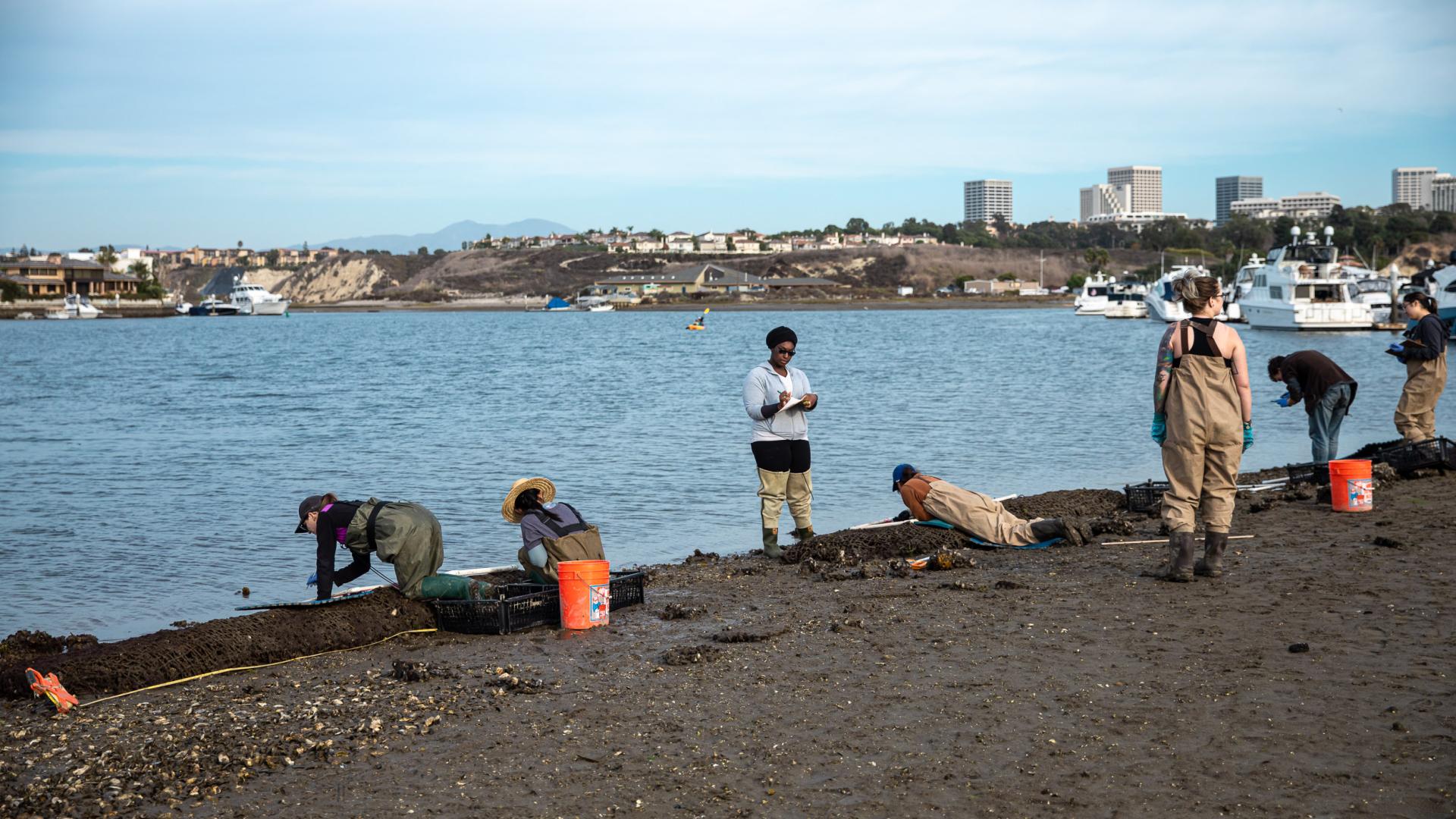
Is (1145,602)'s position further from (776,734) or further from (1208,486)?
(776,734)

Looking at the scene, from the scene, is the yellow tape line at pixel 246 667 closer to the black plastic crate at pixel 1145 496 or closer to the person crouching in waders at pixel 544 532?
the person crouching in waders at pixel 544 532

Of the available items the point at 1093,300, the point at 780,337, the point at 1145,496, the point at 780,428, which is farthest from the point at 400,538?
the point at 1093,300

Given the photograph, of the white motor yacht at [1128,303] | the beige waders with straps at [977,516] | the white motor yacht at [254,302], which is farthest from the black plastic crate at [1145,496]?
the white motor yacht at [254,302]

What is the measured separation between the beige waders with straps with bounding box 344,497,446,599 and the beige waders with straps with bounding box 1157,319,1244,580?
4.69 meters

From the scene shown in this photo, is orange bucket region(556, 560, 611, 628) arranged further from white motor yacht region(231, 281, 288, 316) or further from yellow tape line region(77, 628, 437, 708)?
white motor yacht region(231, 281, 288, 316)

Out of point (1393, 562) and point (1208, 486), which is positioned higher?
point (1208, 486)

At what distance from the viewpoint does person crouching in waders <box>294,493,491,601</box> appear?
762 centimetres

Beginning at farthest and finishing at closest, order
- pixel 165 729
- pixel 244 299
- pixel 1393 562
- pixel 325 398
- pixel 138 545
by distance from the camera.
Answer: pixel 244 299 → pixel 325 398 → pixel 138 545 → pixel 1393 562 → pixel 165 729

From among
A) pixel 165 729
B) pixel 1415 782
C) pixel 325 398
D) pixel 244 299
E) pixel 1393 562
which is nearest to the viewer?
pixel 1415 782

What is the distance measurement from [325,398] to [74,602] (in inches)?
957

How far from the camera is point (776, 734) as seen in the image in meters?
5.58

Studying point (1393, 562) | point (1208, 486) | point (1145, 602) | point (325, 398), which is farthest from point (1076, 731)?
point (325, 398)

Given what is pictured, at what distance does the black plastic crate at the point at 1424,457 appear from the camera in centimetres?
1209

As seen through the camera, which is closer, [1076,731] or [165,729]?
[1076,731]
